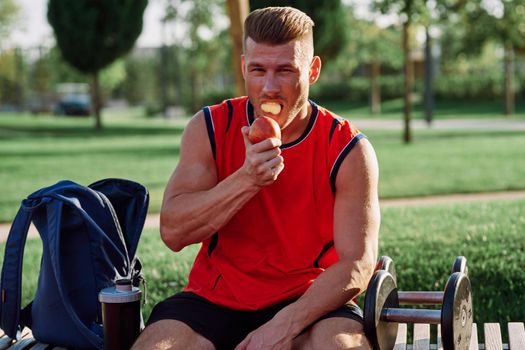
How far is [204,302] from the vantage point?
311 centimetres

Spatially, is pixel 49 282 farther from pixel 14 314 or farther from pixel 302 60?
pixel 302 60

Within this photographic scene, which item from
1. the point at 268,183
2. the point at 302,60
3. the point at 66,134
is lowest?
the point at 66,134

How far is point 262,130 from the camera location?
2797 millimetres

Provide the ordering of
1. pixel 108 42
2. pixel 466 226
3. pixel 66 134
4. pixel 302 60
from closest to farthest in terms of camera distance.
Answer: pixel 302 60, pixel 466 226, pixel 66 134, pixel 108 42

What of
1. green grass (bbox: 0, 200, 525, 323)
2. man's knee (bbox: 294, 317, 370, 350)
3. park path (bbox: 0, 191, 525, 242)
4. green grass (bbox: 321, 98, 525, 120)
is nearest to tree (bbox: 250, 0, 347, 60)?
green grass (bbox: 321, 98, 525, 120)

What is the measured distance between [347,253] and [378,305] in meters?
0.24

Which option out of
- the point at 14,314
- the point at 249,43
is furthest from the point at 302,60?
the point at 14,314

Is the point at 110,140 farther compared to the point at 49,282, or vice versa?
the point at 110,140

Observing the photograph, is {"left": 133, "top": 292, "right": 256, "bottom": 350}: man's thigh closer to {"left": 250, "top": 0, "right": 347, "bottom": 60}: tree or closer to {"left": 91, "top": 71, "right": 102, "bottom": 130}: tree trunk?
{"left": 250, "top": 0, "right": 347, "bottom": 60}: tree

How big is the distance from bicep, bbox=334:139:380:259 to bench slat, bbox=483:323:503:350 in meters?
0.77

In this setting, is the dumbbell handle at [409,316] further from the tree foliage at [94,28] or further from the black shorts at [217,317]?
the tree foliage at [94,28]

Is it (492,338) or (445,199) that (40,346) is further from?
(445,199)

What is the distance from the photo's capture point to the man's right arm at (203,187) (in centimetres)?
279

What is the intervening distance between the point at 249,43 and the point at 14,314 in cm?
144
